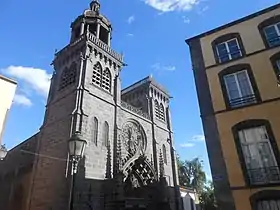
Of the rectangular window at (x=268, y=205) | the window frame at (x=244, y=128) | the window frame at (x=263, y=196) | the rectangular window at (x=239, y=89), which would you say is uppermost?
the rectangular window at (x=239, y=89)

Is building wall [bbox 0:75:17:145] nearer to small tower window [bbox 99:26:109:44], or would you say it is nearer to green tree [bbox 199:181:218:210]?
small tower window [bbox 99:26:109:44]

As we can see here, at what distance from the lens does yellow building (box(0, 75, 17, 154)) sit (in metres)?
8.84

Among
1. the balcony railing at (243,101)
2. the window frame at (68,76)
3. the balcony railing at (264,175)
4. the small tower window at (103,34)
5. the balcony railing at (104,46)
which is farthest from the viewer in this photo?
the small tower window at (103,34)

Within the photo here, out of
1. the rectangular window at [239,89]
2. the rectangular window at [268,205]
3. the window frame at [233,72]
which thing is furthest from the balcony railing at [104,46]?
the rectangular window at [268,205]

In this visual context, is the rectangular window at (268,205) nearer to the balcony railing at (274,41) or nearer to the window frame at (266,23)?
the balcony railing at (274,41)

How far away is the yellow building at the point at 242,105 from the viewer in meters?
7.93

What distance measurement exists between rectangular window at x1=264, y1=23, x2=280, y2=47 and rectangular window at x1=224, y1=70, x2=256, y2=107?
177cm

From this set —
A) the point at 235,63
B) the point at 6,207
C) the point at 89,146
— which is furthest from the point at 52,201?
the point at 235,63

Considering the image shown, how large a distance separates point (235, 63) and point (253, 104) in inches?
87.4

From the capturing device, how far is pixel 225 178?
27.6 feet

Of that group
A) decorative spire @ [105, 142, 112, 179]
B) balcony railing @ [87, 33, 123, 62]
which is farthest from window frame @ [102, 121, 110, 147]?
balcony railing @ [87, 33, 123, 62]

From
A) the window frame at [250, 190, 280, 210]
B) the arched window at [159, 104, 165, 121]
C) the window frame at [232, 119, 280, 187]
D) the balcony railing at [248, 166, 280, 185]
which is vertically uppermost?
the arched window at [159, 104, 165, 121]

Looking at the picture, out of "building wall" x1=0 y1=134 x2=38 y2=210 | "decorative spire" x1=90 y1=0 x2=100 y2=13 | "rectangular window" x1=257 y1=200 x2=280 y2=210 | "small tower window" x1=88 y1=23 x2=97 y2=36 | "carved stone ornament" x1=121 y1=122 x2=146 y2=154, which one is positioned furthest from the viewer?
"decorative spire" x1=90 y1=0 x2=100 y2=13

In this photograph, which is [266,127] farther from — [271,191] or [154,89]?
[154,89]
